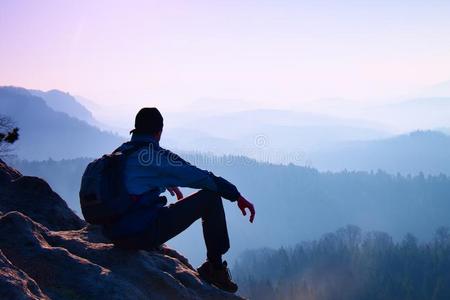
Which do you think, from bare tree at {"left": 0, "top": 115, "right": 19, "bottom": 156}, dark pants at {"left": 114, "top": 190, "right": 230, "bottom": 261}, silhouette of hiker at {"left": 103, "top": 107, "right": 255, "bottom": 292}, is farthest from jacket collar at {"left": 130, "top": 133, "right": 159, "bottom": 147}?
bare tree at {"left": 0, "top": 115, "right": 19, "bottom": 156}

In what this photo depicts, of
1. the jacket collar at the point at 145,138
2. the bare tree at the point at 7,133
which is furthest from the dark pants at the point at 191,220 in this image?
the bare tree at the point at 7,133

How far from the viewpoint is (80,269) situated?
7.13 metres

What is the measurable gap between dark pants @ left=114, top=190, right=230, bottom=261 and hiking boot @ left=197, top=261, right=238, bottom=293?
42cm

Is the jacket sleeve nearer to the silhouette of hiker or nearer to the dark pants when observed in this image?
the silhouette of hiker

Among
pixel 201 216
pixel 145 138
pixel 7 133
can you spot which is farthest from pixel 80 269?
pixel 7 133

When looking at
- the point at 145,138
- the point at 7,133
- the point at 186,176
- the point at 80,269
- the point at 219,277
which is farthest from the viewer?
the point at 7,133

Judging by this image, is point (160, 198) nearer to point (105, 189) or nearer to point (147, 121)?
point (105, 189)

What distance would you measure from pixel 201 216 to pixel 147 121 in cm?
216

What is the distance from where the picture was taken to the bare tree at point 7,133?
23.9m

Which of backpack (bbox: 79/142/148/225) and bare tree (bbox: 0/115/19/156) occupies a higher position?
bare tree (bbox: 0/115/19/156)

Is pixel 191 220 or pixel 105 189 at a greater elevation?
pixel 105 189

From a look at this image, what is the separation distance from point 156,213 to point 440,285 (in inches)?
7552

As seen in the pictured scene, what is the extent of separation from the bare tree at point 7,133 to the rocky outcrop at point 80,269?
14.7 meters

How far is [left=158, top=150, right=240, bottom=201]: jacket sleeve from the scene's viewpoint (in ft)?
25.1
